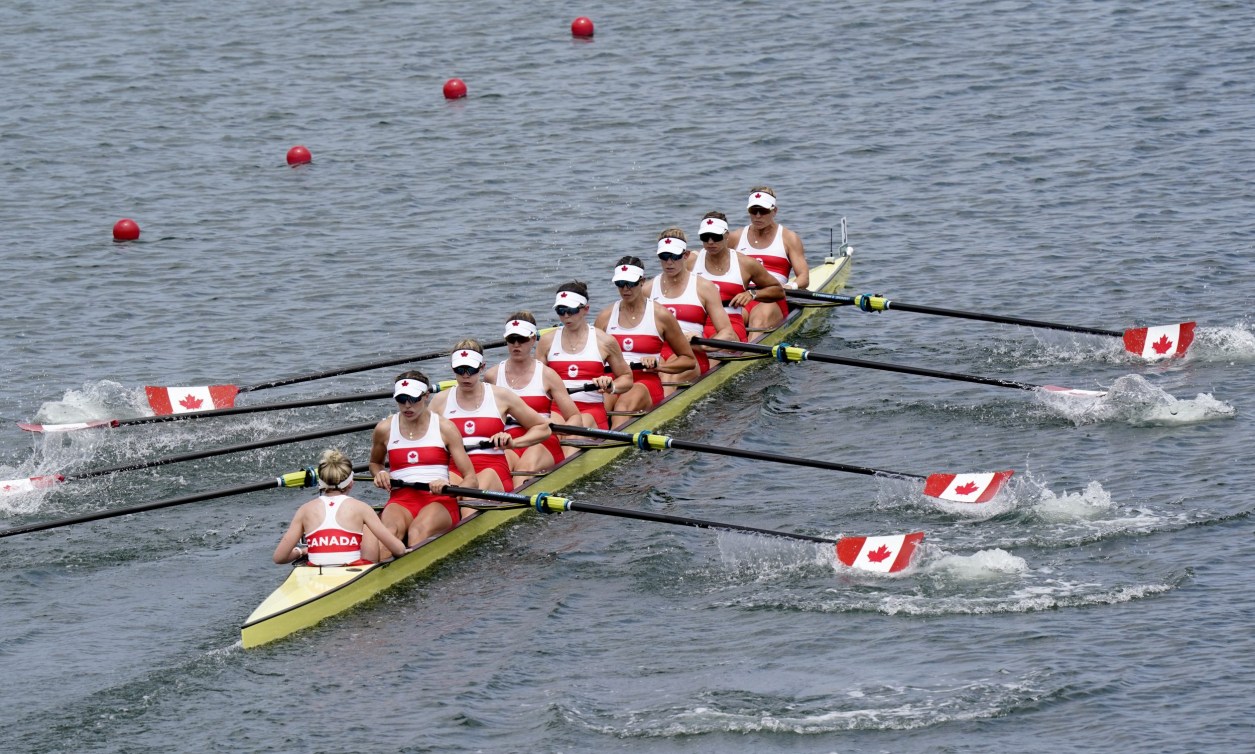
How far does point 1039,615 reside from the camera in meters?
11.3

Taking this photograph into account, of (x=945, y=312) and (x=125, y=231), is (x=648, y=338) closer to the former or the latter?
(x=945, y=312)

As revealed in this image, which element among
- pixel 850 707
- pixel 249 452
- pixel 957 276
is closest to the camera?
pixel 850 707

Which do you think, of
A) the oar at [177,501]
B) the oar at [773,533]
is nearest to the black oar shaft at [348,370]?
the oar at [177,501]

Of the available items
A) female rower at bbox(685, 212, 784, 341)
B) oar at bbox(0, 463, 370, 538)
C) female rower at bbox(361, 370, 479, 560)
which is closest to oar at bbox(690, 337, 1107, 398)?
female rower at bbox(685, 212, 784, 341)

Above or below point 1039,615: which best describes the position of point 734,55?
above

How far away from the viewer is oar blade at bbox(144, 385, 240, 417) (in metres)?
16.4

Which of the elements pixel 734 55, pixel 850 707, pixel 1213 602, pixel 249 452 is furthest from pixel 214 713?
pixel 734 55

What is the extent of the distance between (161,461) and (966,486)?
22.1 feet

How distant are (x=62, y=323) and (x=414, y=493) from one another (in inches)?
338

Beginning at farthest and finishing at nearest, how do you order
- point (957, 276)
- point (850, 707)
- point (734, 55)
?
point (734, 55) → point (957, 276) → point (850, 707)

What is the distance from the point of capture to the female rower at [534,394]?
14.1 meters

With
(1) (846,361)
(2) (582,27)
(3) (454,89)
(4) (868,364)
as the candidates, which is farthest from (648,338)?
(2) (582,27)

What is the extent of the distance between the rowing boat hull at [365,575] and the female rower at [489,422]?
1.02ft

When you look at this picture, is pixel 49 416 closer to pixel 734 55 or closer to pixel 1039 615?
pixel 1039 615
